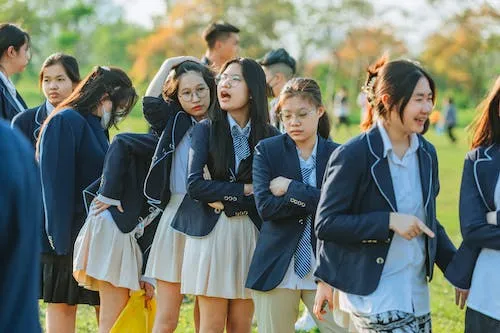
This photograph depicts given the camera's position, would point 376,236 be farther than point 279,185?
No

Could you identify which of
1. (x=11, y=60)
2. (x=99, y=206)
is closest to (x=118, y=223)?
(x=99, y=206)

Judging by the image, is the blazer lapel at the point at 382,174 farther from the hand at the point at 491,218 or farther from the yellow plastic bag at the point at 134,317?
the yellow plastic bag at the point at 134,317

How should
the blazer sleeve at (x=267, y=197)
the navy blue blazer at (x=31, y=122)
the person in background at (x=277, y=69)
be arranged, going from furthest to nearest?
Answer: the person in background at (x=277, y=69) → the navy blue blazer at (x=31, y=122) → the blazer sleeve at (x=267, y=197)

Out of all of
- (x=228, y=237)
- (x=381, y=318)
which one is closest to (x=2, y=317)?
(x=381, y=318)

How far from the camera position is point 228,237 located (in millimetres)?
4996

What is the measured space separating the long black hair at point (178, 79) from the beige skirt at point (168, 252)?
572 mm

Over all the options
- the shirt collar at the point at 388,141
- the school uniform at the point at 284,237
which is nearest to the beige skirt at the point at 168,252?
the school uniform at the point at 284,237

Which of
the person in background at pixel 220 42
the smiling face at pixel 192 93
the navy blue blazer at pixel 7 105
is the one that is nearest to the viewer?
the smiling face at pixel 192 93

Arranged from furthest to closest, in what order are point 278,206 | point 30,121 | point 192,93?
point 30,121
point 192,93
point 278,206

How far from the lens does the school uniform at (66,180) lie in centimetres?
531

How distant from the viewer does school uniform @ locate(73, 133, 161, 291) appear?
17.4 ft

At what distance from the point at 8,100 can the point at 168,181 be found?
1674mm

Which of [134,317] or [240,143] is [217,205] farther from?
[134,317]

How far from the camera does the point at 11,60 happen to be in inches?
260
